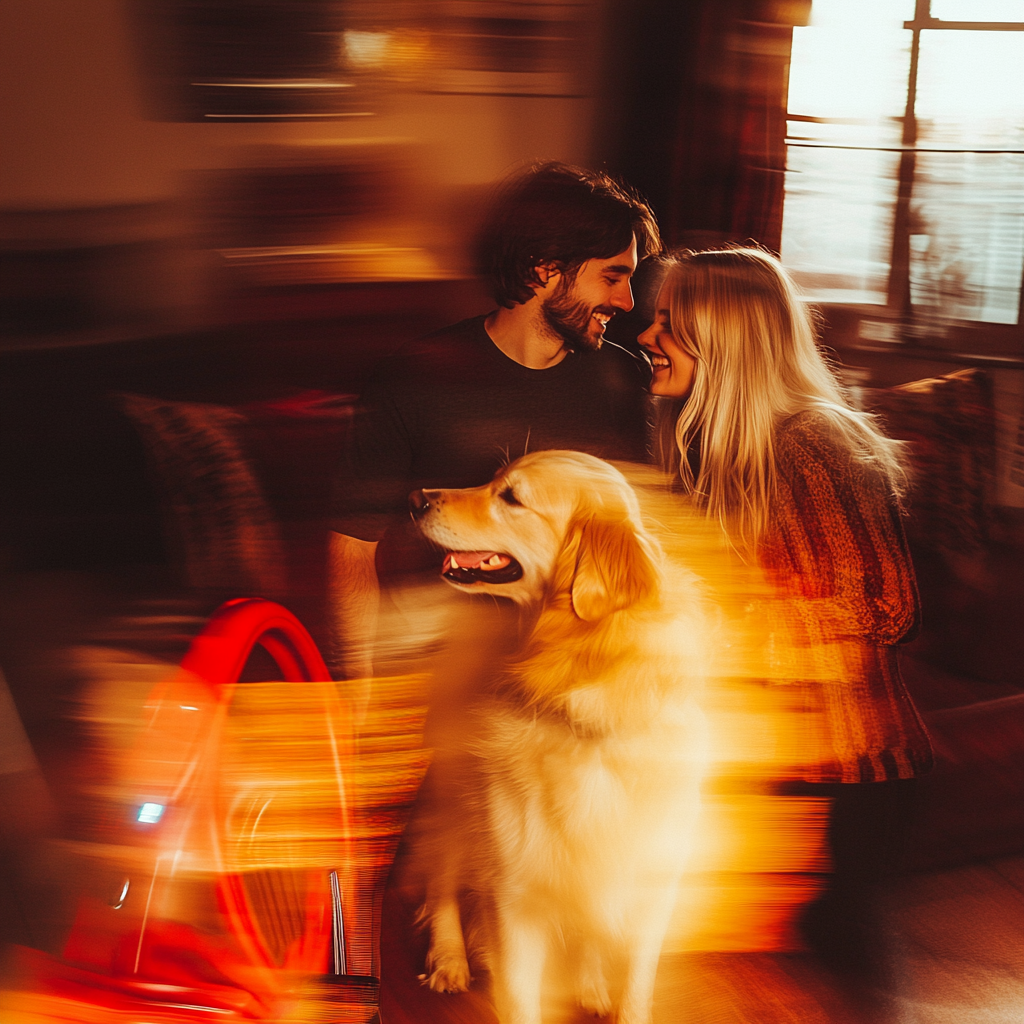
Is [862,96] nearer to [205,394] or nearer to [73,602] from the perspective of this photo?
[205,394]

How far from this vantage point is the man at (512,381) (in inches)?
31.6

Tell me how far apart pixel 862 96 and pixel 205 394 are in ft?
2.51

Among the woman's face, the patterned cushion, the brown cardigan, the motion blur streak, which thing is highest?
the woman's face

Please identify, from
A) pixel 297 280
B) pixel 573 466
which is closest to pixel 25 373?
pixel 297 280

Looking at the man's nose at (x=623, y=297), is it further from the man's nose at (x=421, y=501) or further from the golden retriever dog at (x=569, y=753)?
the man's nose at (x=421, y=501)

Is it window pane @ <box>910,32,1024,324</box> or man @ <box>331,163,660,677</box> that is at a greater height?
window pane @ <box>910,32,1024,324</box>

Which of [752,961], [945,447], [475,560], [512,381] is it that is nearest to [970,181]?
[945,447]

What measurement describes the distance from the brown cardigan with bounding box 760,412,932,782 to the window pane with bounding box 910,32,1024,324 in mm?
223

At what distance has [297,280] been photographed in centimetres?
78

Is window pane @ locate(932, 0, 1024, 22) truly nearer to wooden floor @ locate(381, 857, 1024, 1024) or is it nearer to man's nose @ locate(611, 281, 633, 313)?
man's nose @ locate(611, 281, 633, 313)

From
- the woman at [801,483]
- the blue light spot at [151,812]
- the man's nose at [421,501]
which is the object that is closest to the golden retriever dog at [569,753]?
the man's nose at [421,501]

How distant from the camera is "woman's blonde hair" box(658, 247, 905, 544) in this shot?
82 cm

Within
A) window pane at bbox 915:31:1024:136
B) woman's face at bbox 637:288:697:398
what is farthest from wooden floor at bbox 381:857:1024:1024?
window pane at bbox 915:31:1024:136

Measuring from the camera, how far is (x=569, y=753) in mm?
825
